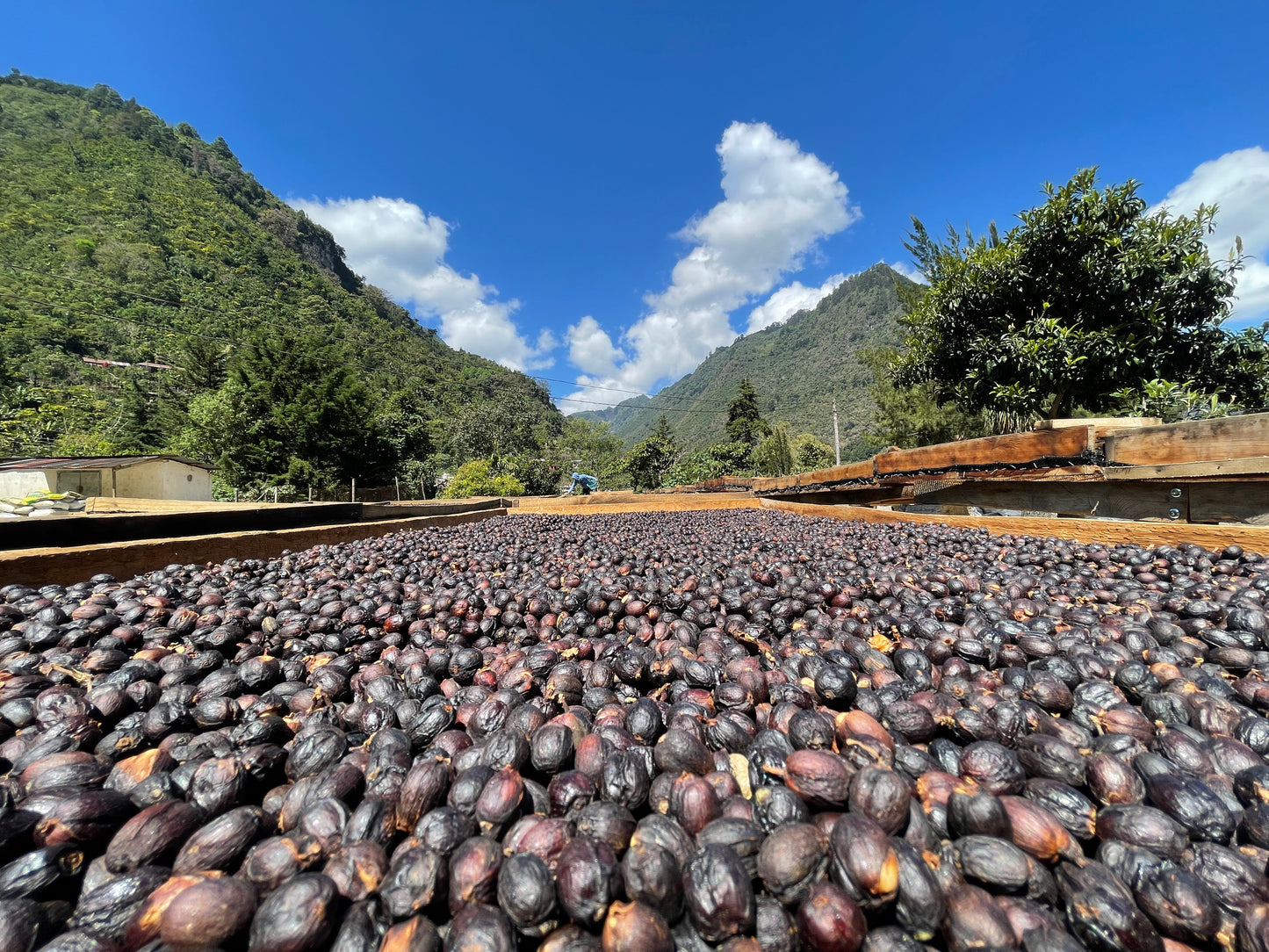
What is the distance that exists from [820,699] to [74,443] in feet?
144

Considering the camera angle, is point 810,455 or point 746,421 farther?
point 746,421

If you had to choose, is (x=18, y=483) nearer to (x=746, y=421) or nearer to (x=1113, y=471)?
(x=1113, y=471)

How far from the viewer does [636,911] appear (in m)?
0.87

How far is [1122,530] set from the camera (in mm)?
3568

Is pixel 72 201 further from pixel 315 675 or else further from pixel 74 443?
pixel 315 675

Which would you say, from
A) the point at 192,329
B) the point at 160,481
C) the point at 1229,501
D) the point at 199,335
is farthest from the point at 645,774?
the point at 192,329

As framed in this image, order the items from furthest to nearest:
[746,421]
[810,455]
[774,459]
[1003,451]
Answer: [746,421]
[810,455]
[774,459]
[1003,451]

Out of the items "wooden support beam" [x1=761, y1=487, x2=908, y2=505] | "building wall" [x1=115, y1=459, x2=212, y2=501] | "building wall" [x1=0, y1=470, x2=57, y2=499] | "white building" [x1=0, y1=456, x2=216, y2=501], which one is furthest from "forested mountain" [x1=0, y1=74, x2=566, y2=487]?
"wooden support beam" [x1=761, y1=487, x2=908, y2=505]

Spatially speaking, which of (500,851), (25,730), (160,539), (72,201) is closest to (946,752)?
(500,851)

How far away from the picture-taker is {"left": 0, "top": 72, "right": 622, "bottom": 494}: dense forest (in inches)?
1000

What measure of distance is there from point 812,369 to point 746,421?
68280 mm

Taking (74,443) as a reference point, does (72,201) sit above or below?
above

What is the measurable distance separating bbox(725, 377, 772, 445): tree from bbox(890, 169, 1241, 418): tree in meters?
38.1

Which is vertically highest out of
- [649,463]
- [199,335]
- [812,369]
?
[812,369]
